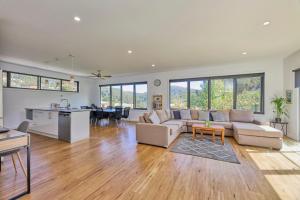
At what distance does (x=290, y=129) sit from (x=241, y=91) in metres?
1.97

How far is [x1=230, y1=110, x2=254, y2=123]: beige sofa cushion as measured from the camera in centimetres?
501

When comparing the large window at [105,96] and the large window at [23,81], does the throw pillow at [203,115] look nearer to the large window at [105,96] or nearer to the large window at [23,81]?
the large window at [105,96]

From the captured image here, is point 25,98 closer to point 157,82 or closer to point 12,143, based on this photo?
point 12,143

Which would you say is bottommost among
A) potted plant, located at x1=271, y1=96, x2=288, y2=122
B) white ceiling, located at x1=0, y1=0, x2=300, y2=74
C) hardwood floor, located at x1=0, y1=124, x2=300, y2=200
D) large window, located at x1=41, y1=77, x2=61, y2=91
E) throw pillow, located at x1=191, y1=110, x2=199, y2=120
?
hardwood floor, located at x1=0, y1=124, x2=300, y2=200

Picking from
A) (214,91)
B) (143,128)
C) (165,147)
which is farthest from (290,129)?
(143,128)

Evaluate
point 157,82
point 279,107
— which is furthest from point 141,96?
point 279,107

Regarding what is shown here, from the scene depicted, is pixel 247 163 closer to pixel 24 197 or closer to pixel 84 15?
pixel 24 197

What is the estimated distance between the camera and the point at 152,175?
2.33m

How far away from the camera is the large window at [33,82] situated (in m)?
5.57

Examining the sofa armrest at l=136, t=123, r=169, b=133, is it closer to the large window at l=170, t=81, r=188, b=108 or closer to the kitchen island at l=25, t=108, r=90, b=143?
the kitchen island at l=25, t=108, r=90, b=143

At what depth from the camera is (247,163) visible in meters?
2.79

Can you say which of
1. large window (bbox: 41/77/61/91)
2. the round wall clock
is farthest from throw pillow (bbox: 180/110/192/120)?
large window (bbox: 41/77/61/91)

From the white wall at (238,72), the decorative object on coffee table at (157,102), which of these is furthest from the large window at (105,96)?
the decorative object on coffee table at (157,102)

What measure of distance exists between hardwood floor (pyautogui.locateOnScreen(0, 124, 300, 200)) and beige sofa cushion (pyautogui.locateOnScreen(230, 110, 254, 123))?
173 cm
